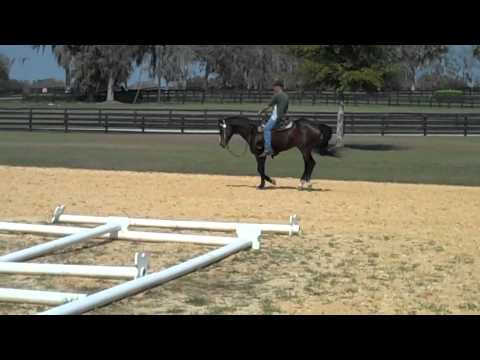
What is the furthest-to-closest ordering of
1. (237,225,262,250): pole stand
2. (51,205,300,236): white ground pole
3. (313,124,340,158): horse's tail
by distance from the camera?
(313,124,340,158): horse's tail, (51,205,300,236): white ground pole, (237,225,262,250): pole stand

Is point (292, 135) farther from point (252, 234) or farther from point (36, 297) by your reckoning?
point (36, 297)

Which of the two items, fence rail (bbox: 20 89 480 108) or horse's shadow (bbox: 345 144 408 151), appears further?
fence rail (bbox: 20 89 480 108)

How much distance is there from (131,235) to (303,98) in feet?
215

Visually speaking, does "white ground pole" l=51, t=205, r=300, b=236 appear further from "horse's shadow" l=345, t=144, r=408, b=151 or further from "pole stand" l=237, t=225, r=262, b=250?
"horse's shadow" l=345, t=144, r=408, b=151

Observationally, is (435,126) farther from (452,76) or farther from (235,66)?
(452,76)

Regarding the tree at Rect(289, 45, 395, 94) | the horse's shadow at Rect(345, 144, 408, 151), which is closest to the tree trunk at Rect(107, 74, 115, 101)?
the horse's shadow at Rect(345, 144, 408, 151)

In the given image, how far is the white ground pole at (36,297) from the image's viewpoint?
20.1 feet

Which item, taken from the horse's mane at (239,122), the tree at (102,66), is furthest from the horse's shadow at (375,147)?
the tree at (102,66)

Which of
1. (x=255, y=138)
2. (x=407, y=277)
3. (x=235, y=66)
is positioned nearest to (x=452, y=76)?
(x=235, y=66)

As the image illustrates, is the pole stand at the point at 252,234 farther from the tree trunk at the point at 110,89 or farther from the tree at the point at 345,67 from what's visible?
the tree trunk at the point at 110,89

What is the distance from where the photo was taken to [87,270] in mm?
7129

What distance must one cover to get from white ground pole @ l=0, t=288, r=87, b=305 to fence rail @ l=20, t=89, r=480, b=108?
63984 millimetres

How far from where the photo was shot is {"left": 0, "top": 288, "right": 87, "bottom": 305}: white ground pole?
20.1 feet

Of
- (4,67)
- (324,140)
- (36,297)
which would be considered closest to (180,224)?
(36,297)
